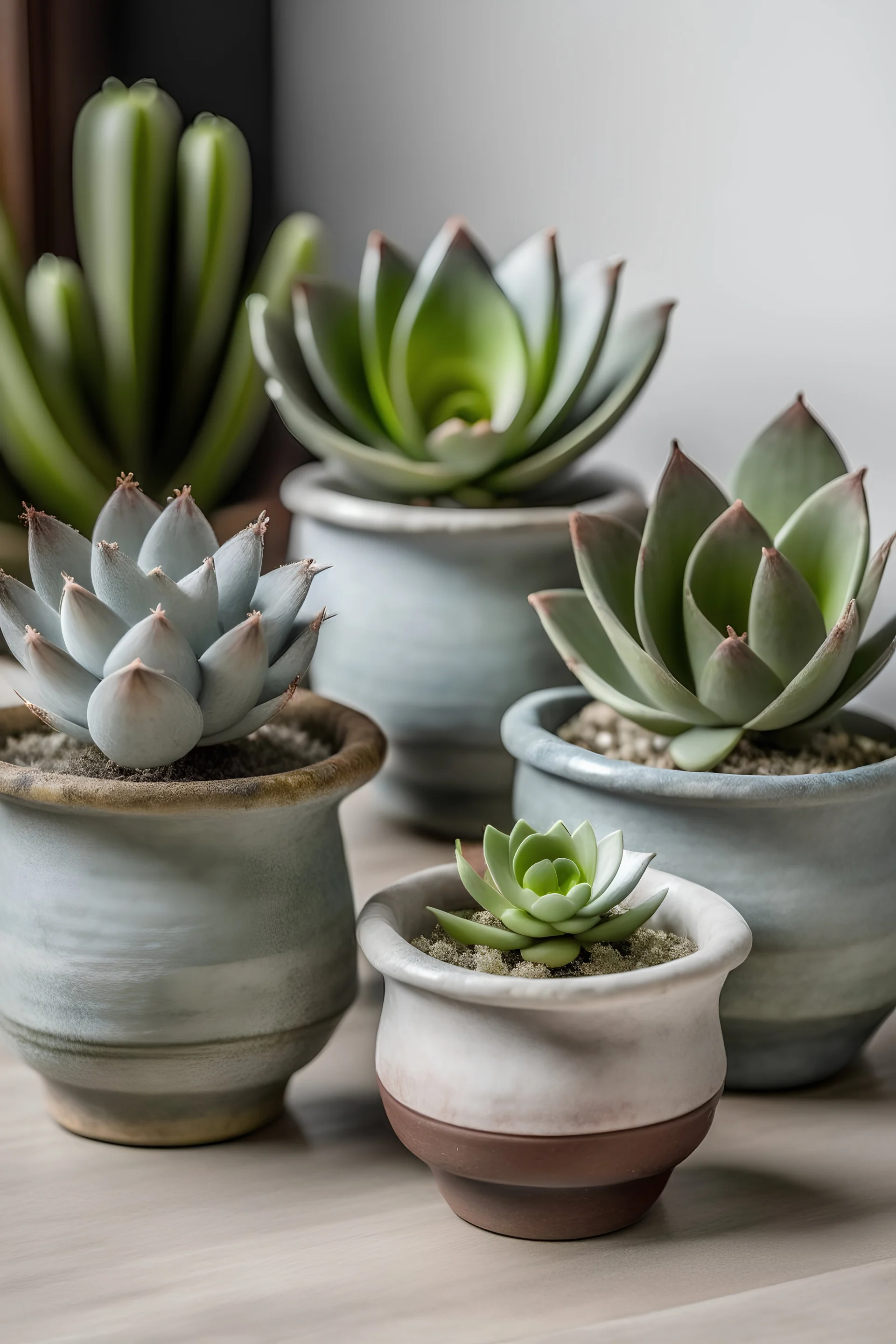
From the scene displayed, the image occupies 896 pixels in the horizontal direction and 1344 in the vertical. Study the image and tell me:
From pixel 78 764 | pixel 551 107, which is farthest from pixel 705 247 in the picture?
pixel 78 764

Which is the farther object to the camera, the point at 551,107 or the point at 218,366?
the point at 218,366

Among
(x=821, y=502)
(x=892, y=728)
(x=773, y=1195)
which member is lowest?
(x=773, y=1195)

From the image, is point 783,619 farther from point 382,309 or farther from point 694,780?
point 382,309

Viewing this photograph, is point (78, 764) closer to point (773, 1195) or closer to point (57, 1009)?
point (57, 1009)

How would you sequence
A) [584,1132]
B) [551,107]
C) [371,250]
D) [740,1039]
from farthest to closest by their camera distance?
[551,107], [371,250], [740,1039], [584,1132]

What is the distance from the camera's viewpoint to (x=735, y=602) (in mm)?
617

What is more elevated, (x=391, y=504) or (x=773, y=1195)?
(x=391, y=504)

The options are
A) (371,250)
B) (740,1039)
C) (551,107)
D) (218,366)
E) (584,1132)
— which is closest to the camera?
(584,1132)

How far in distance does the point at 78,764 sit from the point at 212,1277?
0.18 metres

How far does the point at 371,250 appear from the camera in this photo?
81 cm

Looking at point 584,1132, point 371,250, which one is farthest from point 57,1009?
point 371,250

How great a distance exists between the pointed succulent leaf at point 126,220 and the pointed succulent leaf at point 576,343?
35cm

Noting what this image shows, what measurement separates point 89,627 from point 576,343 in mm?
394

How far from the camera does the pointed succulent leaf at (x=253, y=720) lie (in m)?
0.53
